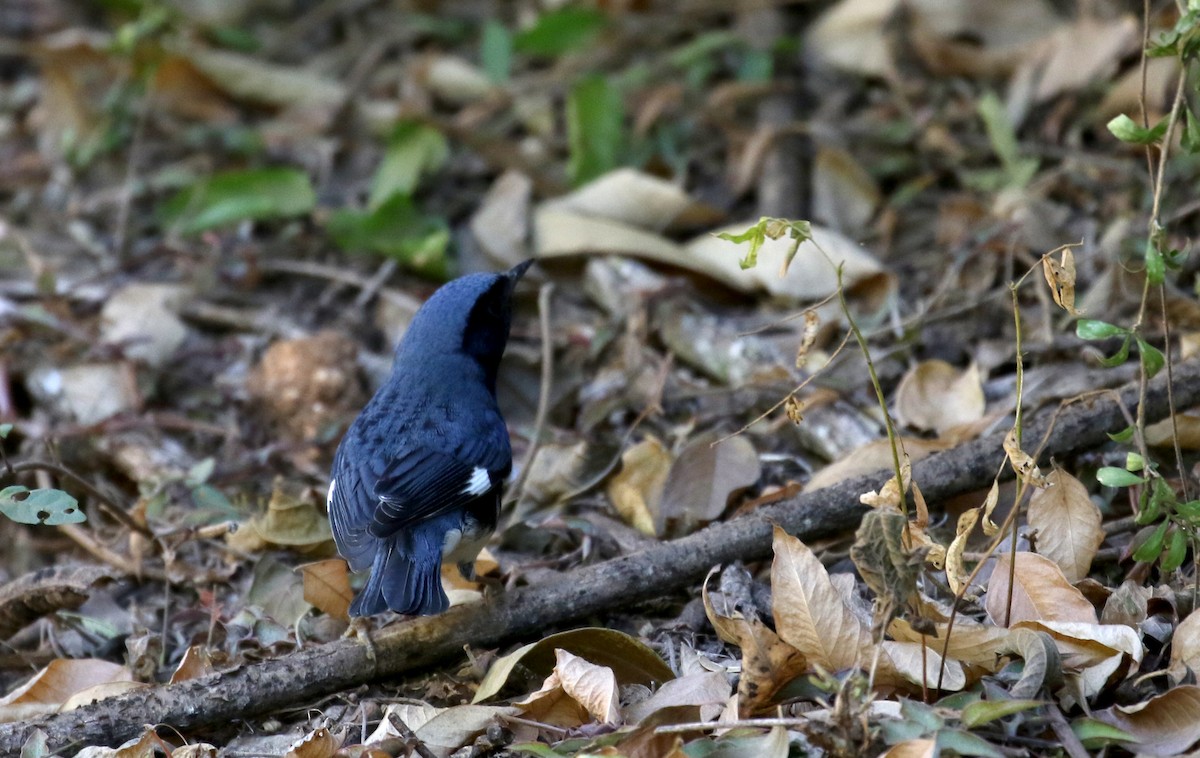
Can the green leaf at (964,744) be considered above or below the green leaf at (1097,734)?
above

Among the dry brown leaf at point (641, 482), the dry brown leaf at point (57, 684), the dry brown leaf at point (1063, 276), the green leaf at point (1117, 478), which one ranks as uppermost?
the dry brown leaf at point (1063, 276)

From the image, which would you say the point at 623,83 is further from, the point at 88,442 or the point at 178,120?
the point at 88,442

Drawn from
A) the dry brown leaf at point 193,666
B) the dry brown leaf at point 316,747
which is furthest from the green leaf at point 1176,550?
the dry brown leaf at point 193,666

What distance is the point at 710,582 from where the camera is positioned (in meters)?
4.12

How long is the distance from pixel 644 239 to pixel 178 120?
3377 mm

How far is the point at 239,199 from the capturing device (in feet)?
22.7

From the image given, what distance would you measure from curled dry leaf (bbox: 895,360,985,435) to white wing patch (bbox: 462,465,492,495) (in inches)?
62.7

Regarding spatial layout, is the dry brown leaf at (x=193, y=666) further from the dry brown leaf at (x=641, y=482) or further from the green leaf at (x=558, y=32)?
the green leaf at (x=558, y=32)

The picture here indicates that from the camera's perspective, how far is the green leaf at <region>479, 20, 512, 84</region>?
764 centimetres

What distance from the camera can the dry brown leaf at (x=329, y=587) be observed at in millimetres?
4258

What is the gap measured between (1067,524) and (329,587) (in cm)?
229

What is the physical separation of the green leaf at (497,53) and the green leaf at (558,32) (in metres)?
0.08

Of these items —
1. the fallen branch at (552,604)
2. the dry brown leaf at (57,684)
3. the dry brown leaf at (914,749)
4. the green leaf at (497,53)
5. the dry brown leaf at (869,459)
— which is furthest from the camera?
the green leaf at (497,53)

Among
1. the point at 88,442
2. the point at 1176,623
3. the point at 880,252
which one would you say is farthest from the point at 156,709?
the point at 880,252
